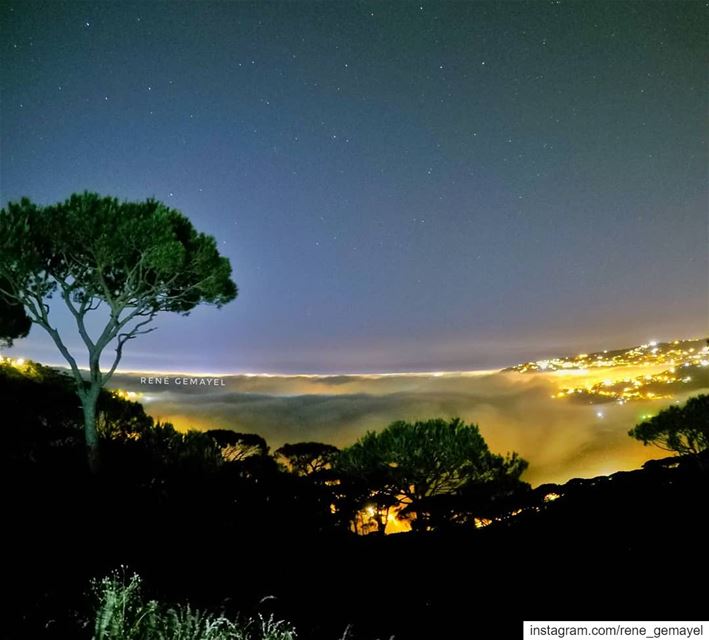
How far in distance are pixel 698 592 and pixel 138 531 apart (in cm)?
1020

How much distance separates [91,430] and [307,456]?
9.50m

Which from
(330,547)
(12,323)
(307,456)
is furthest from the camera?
(12,323)

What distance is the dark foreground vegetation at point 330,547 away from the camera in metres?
6.37

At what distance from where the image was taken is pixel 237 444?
23562mm

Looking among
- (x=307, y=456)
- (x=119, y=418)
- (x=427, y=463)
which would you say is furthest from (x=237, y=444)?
(x=427, y=463)

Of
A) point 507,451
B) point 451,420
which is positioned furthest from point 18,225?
point 507,451

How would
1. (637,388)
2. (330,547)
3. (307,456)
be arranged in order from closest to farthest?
(330,547) → (307,456) → (637,388)

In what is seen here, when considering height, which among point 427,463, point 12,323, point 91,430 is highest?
point 12,323

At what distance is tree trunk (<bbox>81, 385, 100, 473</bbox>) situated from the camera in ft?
52.4

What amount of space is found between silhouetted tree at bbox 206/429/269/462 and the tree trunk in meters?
7.10

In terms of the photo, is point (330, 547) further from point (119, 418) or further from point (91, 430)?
point (119, 418)

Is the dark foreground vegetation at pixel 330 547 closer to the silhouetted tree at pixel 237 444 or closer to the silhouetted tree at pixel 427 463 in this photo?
the silhouetted tree at pixel 427 463

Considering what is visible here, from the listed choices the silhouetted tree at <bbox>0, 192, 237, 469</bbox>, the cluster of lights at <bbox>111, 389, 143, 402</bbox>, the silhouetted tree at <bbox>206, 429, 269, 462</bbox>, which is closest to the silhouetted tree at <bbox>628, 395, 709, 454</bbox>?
the silhouetted tree at <bbox>206, 429, 269, 462</bbox>

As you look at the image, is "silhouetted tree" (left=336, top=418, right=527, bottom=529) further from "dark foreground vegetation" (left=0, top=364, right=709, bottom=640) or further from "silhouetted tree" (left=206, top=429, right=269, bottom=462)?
"silhouetted tree" (left=206, top=429, right=269, bottom=462)
